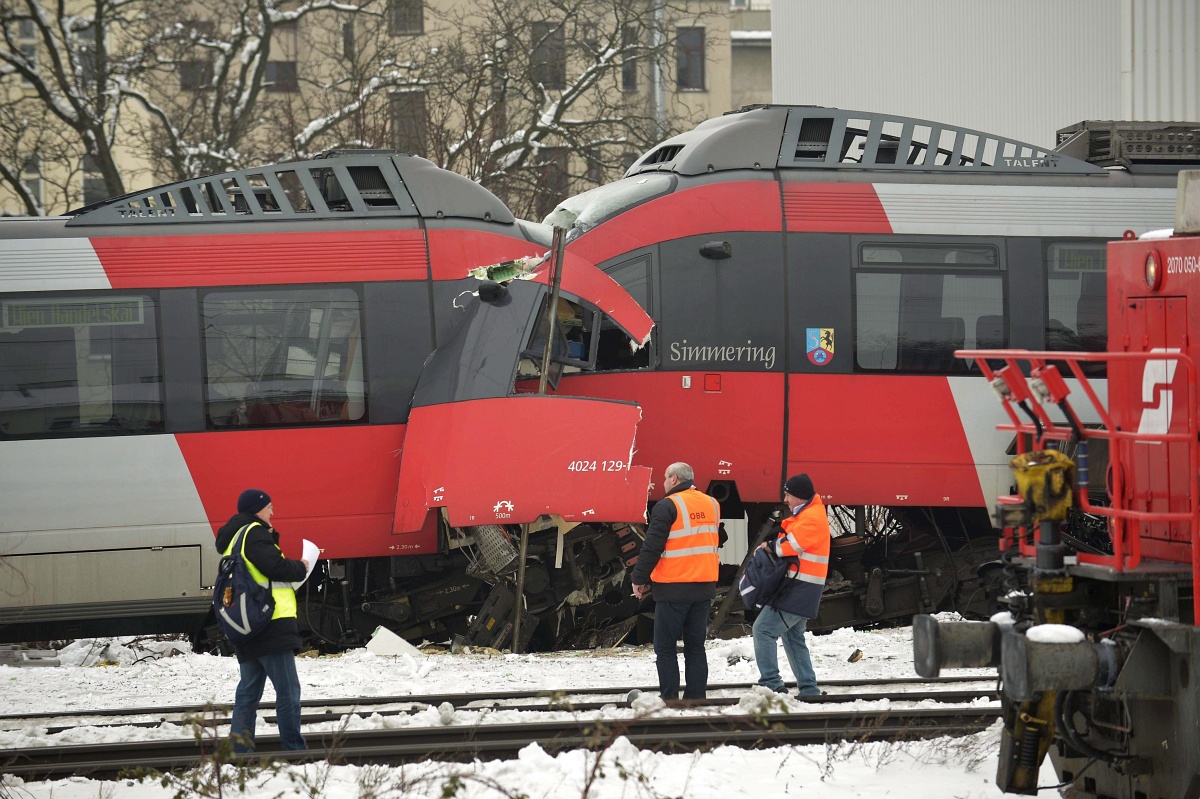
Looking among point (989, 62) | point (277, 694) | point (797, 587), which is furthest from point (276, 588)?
point (989, 62)

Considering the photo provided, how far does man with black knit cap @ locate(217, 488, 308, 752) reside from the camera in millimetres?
7047

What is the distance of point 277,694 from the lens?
722 cm

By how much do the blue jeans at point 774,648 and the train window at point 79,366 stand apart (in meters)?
5.16

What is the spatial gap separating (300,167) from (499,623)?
4.18 metres

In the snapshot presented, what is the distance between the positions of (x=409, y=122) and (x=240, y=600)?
1690 centimetres

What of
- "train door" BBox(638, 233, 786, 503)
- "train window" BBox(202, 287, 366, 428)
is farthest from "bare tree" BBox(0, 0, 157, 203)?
"train door" BBox(638, 233, 786, 503)

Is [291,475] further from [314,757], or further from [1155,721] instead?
→ [1155,721]

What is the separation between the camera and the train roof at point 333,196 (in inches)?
431

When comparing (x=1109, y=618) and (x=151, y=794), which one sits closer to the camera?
(x=1109, y=618)

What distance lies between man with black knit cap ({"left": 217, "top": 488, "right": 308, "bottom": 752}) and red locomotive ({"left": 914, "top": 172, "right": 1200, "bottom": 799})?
340cm

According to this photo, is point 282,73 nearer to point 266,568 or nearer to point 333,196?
point 333,196

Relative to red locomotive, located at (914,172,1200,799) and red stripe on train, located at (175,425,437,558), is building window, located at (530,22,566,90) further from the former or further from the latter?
red locomotive, located at (914,172,1200,799)

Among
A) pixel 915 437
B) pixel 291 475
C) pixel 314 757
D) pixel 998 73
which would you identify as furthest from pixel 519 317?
pixel 998 73

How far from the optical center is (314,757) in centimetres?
715
